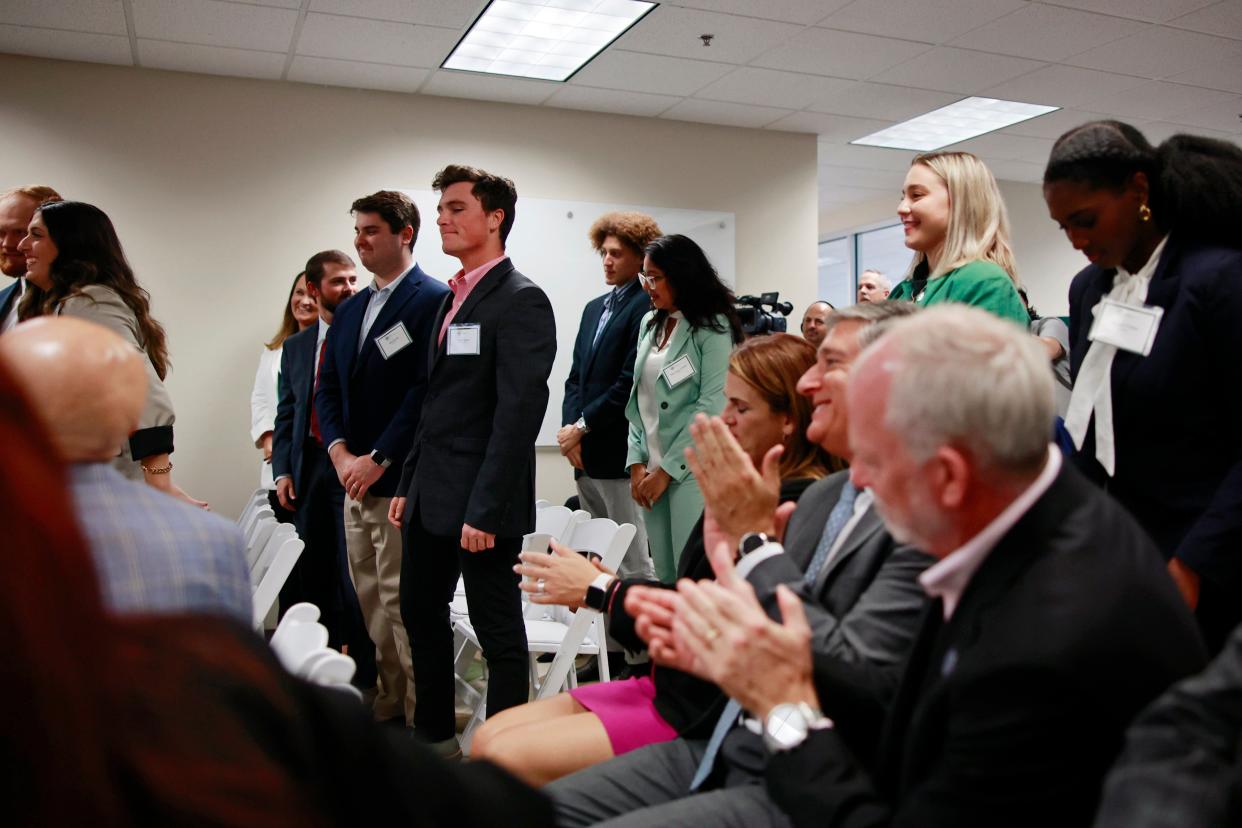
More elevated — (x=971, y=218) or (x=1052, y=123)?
(x=1052, y=123)

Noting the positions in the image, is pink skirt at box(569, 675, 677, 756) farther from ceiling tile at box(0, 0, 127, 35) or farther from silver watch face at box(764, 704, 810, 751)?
ceiling tile at box(0, 0, 127, 35)

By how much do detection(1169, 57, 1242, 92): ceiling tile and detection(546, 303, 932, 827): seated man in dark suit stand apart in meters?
5.07

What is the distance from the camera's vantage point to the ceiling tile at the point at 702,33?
4.67 m

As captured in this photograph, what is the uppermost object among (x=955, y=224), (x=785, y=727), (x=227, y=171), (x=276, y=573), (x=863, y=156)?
(x=863, y=156)

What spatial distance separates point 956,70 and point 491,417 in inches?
159

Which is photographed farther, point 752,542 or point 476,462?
point 476,462

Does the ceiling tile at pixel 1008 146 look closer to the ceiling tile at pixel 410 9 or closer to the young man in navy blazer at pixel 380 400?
the ceiling tile at pixel 410 9

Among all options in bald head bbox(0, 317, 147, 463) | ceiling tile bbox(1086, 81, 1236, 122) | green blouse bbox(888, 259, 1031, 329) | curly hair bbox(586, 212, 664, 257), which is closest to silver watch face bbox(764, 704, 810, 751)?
bald head bbox(0, 317, 147, 463)

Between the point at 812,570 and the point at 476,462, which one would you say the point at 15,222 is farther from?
the point at 812,570

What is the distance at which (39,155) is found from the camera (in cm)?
505

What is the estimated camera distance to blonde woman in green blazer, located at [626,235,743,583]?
11.6 ft

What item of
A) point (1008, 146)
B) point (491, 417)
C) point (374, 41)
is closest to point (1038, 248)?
point (1008, 146)

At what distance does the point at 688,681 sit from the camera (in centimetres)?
176

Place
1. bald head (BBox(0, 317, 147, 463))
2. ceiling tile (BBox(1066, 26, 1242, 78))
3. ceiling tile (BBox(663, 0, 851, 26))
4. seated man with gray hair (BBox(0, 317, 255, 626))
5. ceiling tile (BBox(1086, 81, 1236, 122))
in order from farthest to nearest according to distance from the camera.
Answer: ceiling tile (BBox(1086, 81, 1236, 122)) < ceiling tile (BBox(1066, 26, 1242, 78)) < ceiling tile (BBox(663, 0, 851, 26)) < bald head (BBox(0, 317, 147, 463)) < seated man with gray hair (BBox(0, 317, 255, 626))
